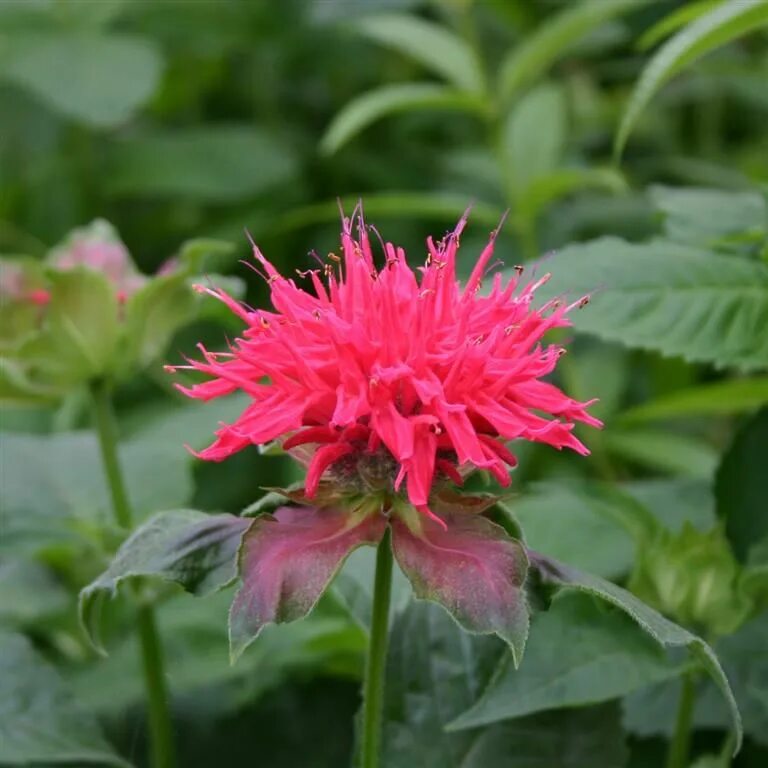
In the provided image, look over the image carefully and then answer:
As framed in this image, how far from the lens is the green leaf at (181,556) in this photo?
51 centimetres

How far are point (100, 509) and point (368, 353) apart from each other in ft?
1.19

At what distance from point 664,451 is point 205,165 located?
0.65 metres

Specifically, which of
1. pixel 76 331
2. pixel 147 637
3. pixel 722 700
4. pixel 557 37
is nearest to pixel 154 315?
pixel 76 331

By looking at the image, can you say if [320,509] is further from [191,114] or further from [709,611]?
[191,114]

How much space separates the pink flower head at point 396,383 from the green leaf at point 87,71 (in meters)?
0.77

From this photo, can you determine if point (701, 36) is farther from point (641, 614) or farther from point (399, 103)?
point (399, 103)

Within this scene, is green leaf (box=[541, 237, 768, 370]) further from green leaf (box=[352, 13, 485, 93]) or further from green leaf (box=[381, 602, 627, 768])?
green leaf (box=[352, 13, 485, 93])

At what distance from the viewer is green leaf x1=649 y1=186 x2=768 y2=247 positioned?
75cm

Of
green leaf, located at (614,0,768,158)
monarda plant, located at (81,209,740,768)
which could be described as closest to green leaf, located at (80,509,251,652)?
monarda plant, located at (81,209,740,768)

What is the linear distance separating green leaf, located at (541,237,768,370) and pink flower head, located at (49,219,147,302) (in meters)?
0.28

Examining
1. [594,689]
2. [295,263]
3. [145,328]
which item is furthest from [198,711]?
[295,263]

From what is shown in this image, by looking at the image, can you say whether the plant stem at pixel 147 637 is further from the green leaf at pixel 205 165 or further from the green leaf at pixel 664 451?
the green leaf at pixel 205 165

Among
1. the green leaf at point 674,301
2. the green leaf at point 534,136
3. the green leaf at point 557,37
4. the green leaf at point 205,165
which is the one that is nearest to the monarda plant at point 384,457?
the green leaf at point 674,301

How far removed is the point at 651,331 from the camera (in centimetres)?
65
